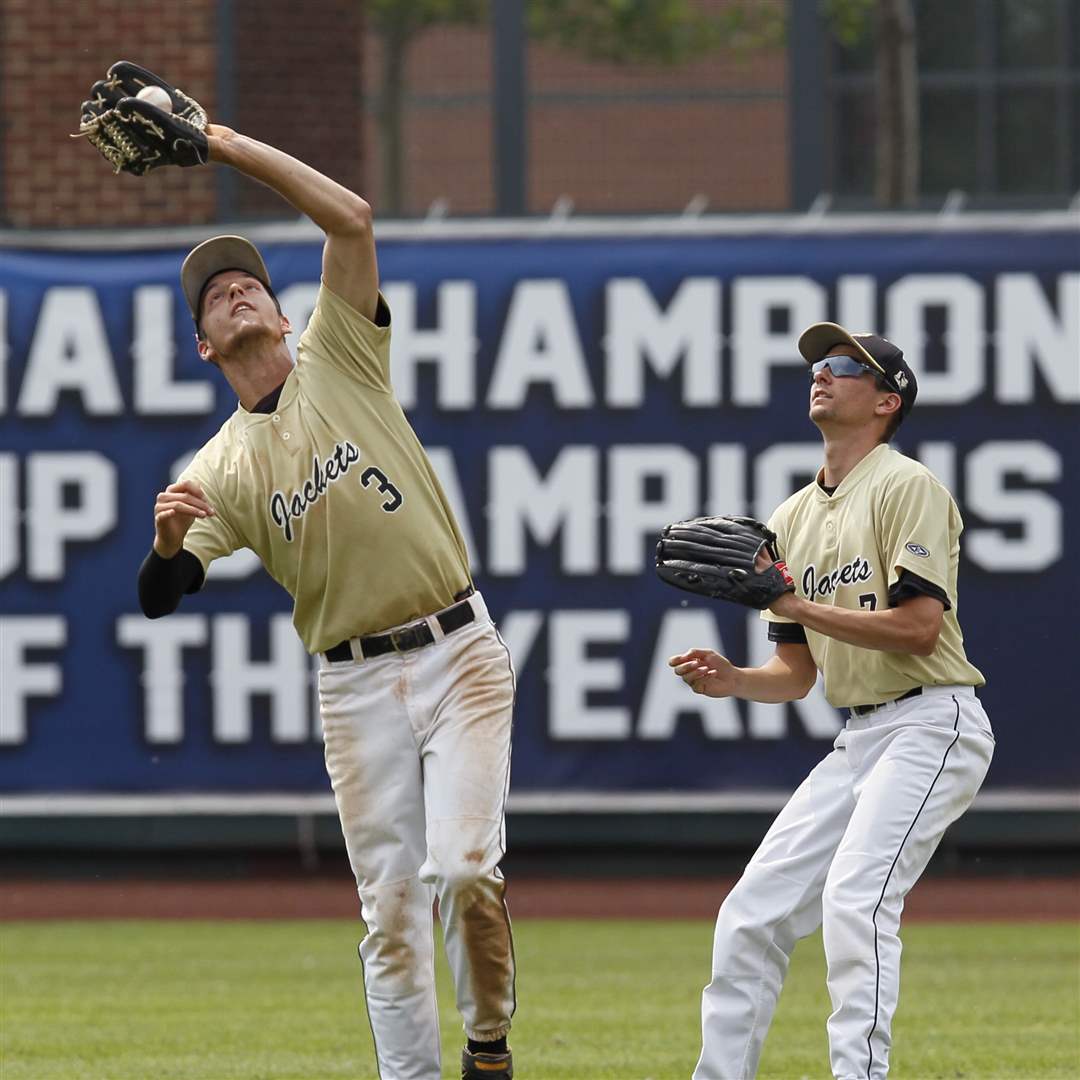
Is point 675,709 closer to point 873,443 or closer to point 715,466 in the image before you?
point 715,466

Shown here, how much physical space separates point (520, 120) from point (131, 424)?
9.66ft

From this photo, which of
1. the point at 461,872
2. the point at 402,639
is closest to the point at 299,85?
the point at 402,639

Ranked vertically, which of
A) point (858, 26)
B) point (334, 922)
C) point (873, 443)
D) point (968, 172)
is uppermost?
point (858, 26)

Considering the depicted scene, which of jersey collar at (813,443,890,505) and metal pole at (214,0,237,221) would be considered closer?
jersey collar at (813,443,890,505)

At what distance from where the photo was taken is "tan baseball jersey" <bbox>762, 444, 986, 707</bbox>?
17.6 feet

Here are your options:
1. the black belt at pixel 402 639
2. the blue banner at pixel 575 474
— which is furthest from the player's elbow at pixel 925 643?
the blue banner at pixel 575 474

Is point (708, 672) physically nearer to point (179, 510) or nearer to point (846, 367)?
point (846, 367)

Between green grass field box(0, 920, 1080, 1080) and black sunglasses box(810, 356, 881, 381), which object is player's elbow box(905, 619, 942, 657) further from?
green grass field box(0, 920, 1080, 1080)

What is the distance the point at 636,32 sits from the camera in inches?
616

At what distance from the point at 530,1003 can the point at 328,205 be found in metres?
4.23

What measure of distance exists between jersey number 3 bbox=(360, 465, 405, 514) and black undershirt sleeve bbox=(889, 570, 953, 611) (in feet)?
4.24

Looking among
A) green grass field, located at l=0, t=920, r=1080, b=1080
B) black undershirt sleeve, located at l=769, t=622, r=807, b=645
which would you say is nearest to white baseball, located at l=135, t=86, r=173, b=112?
black undershirt sleeve, located at l=769, t=622, r=807, b=645

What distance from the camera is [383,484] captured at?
562 cm

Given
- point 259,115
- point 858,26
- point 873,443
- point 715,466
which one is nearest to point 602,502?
point 715,466
